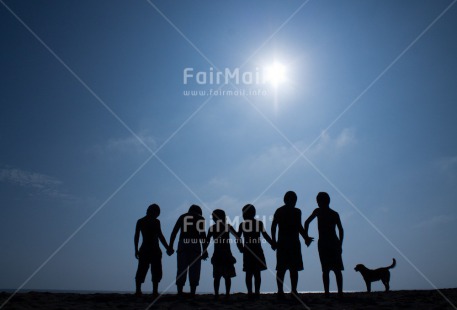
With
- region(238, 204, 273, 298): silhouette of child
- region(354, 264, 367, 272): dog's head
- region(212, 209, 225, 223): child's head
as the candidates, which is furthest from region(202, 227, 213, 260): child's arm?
region(354, 264, 367, 272): dog's head

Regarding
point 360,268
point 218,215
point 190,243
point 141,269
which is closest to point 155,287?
point 141,269

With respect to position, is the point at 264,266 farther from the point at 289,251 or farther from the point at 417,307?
the point at 417,307

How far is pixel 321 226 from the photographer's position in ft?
23.9

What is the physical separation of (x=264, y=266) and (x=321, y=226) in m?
1.59

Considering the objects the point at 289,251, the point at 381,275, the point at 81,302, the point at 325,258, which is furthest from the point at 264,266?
the point at 381,275

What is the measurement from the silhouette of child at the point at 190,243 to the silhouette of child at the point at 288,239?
1.79m

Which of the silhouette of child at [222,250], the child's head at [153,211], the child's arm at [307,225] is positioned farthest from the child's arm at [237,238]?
the child's head at [153,211]

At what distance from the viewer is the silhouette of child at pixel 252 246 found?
7211 mm

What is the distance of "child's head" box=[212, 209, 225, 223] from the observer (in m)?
7.55

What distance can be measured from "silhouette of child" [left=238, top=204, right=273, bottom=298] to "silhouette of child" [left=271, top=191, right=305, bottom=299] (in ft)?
1.00

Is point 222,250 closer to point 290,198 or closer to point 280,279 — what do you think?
point 280,279

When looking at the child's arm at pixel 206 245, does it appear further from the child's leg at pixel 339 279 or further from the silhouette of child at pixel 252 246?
the child's leg at pixel 339 279

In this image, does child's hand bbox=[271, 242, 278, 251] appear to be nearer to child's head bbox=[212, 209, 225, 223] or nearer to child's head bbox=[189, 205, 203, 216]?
child's head bbox=[212, 209, 225, 223]

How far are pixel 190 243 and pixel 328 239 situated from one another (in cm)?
319
